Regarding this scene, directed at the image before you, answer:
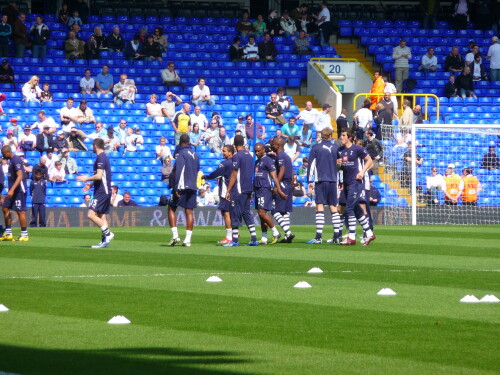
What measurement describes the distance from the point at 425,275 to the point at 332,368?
22.5ft

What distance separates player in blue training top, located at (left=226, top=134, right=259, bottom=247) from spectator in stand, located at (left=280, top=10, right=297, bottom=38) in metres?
19.1

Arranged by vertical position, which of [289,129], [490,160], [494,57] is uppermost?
[494,57]

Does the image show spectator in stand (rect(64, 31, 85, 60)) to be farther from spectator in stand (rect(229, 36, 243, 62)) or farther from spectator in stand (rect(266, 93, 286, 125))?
spectator in stand (rect(266, 93, 286, 125))

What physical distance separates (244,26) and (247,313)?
93.8 ft

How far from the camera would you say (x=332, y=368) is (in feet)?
24.8

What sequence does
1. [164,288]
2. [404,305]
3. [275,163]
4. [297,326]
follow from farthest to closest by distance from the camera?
[275,163] < [164,288] < [404,305] < [297,326]

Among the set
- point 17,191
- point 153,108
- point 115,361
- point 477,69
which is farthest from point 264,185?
point 477,69

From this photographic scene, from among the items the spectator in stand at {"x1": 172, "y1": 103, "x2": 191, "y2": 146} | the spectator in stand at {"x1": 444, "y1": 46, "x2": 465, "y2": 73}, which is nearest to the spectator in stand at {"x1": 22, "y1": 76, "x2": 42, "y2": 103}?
the spectator in stand at {"x1": 172, "y1": 103, "x2": 191, "y2": 146}

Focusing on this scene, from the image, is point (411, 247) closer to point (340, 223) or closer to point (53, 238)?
point (340, 223)

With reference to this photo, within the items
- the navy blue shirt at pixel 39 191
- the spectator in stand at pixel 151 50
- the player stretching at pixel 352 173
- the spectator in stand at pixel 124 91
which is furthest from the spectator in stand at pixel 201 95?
the player stretching at pixel 352 173

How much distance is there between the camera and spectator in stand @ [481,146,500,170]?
106 feet

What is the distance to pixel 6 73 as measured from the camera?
3388 centimetres

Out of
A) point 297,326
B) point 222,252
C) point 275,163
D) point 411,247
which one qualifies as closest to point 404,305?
point 297,326

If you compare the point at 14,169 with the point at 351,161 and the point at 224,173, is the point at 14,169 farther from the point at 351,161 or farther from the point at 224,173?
the point at 351,161
